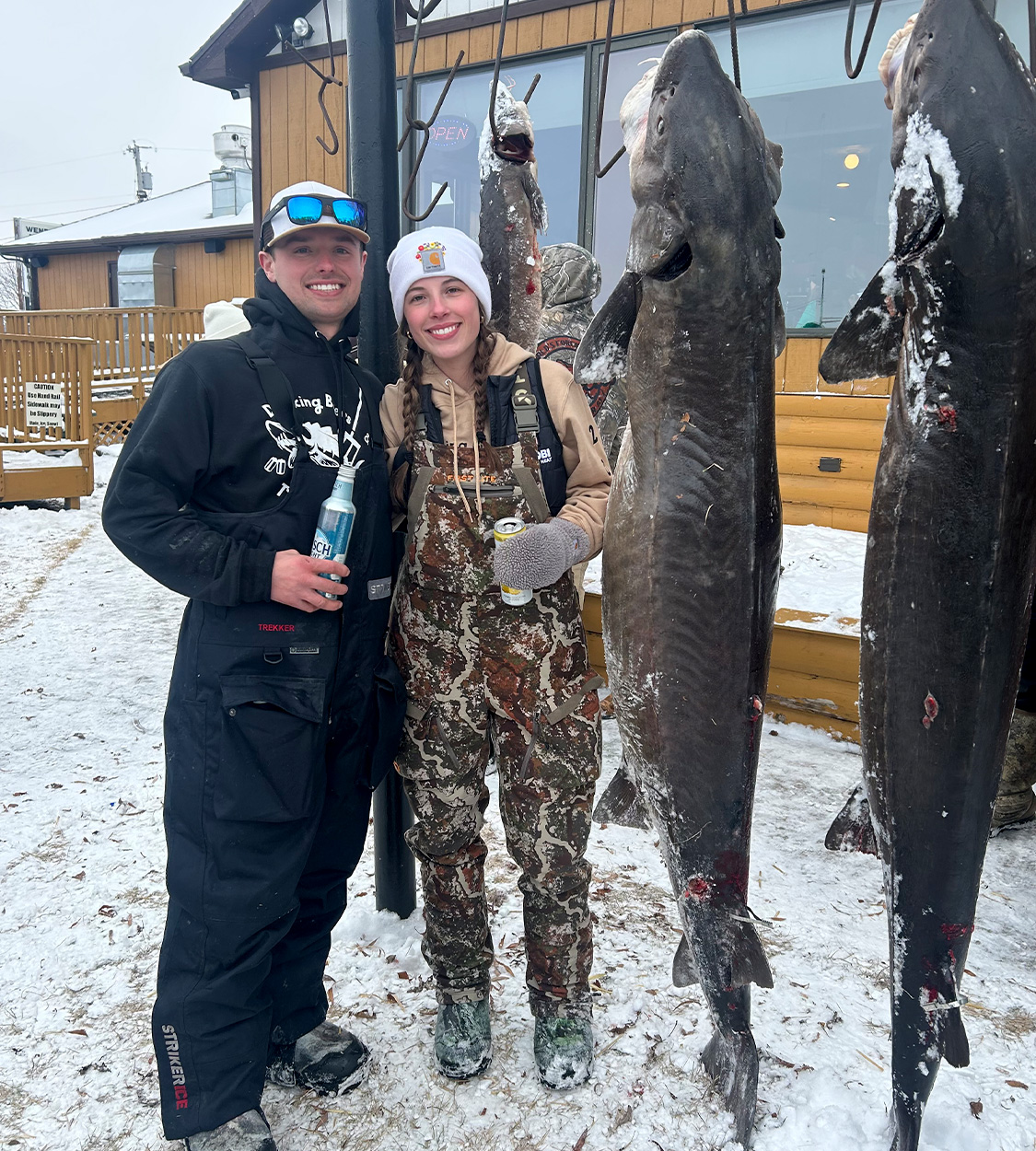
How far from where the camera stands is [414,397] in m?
2.50

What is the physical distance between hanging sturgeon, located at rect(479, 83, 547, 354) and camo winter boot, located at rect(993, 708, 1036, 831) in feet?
9.69

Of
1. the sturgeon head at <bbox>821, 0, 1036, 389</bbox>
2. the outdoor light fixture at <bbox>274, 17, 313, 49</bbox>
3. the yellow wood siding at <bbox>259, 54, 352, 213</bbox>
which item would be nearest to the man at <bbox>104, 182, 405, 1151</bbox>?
the sturgeon head at <bbox>821, 0, 1036, 389</bbox>

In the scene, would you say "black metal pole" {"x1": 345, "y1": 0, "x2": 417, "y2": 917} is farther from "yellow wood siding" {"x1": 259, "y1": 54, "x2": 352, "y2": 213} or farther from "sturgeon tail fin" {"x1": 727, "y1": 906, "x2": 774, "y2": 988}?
"yellow wood siding" {"x1": 259, "y1": 54, "x2": 352, "y2": 213}

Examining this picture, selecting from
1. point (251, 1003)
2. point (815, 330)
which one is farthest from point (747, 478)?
point (815, 330)

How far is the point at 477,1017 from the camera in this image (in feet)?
9.02

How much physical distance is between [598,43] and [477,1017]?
26.9 ft

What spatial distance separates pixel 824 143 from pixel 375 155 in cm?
567

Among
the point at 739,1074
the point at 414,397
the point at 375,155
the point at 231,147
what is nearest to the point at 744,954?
the point at 739,1074

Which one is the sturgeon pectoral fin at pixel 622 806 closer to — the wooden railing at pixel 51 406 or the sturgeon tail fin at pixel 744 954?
the sturgeon tail fin at pixel 744 954

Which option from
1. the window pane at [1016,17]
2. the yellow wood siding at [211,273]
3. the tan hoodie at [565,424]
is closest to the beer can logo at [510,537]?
the tan hoodie at [565,424]

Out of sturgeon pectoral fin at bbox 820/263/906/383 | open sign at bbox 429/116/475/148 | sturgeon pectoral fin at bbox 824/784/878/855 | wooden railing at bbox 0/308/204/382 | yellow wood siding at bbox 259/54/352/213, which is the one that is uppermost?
yellow wood siding at bbox 259/54/352/213

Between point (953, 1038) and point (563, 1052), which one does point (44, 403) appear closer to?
point (563, 1052)

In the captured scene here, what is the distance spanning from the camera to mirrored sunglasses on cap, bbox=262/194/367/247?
2.36 metres

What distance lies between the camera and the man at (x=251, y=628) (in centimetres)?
217
